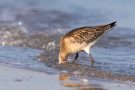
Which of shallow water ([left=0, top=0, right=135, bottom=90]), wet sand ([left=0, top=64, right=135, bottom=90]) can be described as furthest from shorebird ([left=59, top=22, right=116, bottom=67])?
wet sand ([left=0, top=64, right=135, bottom=90])

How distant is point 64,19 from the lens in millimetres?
16172

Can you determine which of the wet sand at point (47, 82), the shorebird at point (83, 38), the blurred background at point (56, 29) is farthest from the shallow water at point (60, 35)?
the wet sand at point (47, 82)

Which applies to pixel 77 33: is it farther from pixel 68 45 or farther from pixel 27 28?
pixel 27 28

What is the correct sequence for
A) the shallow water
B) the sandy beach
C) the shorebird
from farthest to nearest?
the shorebird
the shallow water
the sandy beach

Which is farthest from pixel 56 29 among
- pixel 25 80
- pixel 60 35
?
pixel 25 80

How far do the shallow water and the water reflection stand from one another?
218 mm

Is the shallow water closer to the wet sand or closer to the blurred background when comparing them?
the blurred background

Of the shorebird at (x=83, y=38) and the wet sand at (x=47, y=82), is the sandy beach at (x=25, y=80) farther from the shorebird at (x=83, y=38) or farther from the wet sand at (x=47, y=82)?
the shorebird at (x=83, y=38)

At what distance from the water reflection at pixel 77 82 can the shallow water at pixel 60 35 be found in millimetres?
218

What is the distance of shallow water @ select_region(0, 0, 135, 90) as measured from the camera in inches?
416

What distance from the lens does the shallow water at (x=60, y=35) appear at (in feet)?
34.6

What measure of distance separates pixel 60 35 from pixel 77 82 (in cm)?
445

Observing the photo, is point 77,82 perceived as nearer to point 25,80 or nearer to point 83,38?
point 25,80

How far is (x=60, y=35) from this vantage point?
546 inches
